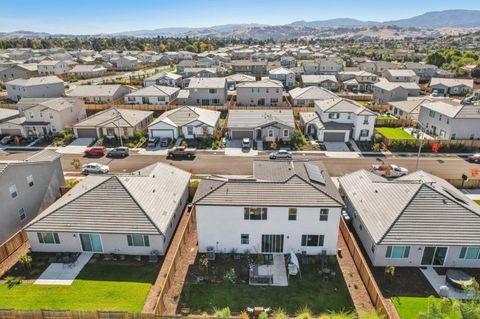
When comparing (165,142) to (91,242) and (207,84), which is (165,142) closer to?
(207,84)

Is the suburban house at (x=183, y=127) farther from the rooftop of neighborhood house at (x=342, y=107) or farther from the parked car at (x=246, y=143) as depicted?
the rooftop of neighborhood house at (x=342, y=107)

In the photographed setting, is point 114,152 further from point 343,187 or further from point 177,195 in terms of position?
point 343,187

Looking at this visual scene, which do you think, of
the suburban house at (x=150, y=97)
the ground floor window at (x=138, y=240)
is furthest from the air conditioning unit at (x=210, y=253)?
the suburban house at (x=150, y=97)

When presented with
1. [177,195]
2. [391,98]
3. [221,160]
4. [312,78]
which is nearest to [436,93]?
[391,98]

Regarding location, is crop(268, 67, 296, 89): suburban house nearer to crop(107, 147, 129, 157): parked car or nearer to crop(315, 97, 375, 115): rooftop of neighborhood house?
crop(315, 97, 375, 115): rooftop of neighborhood house

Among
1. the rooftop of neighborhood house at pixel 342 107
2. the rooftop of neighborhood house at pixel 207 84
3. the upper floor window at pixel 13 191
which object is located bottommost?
the upper floor window at pixel 13 191

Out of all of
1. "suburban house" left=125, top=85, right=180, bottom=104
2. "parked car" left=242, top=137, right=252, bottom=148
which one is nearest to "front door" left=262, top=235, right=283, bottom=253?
"parked car" left=242, top=137, right=252, bottom=148
